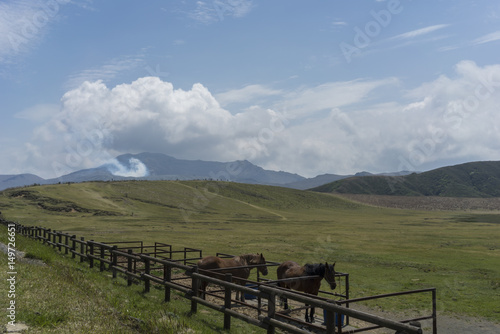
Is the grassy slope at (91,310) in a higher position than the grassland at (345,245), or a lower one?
higher

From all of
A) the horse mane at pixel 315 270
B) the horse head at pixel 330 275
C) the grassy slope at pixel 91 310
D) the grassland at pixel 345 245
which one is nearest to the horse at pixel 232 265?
the grassy slope at pixel 91 310

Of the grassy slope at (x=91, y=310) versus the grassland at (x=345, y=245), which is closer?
the grassy slope at (x=91, y=310)

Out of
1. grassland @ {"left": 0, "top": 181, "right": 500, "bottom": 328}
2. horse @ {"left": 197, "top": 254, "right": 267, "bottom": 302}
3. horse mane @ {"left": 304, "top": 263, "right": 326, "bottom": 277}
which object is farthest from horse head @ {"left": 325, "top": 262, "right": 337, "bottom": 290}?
grassland @ {"left": 0, "top": 181, "right": 500, "bottom": 328}

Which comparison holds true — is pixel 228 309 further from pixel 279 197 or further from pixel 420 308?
pixel 279 197

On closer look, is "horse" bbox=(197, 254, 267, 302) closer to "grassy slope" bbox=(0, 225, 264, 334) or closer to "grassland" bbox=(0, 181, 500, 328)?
"grassy slope" bbox=(0, 225, 264, 334)

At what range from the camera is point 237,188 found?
157125 millimetres

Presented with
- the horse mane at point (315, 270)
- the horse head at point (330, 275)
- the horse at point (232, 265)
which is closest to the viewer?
the horse head at point (330, 275)

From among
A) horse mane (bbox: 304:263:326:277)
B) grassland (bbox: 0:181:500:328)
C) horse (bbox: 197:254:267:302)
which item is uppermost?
horse mane (bbox: 304:263:326:277)

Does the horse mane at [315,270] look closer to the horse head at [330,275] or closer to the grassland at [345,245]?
the horse head at [330,275]

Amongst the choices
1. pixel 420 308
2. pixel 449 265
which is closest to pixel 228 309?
pixel 420 308

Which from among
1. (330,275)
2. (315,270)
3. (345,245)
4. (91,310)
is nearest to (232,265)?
(315,270)

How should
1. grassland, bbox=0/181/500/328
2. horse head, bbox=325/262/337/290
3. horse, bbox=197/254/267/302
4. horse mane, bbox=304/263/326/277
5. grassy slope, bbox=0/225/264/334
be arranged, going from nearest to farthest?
1. grassy slope, bbox=0/225/264/334
2. horse head, bbox=325/262/337/290
3. horse mane, bbox=304/263/326/277
4. horse, bbox=197/254/267/302
5. grassland, bbox=0/181/500/328

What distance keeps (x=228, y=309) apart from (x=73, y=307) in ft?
11.6

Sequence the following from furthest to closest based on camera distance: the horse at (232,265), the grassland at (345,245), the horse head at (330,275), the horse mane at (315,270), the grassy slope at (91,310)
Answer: the grassland at (345,245) → the horse at (232,265) → the horse mane at (315,270) → the horse head at (330,275) → the grassy slope at (91,310)
